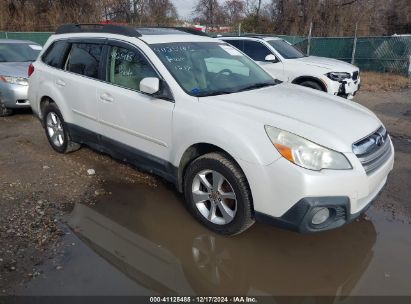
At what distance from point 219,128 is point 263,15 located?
29.8 metres

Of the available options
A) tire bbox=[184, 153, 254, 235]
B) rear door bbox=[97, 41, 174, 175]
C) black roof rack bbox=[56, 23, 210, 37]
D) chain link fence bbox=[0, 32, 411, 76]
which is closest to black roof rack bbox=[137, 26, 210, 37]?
black roof rack bbox=[56, 23, 210, 37]

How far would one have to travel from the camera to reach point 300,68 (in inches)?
359

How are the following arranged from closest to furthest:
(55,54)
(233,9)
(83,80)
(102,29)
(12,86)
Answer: (102,29)
(83,80)
(55,54)
(12,86)
(233,9)

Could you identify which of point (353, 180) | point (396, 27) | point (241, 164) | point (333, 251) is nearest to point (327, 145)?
point (353, 180)

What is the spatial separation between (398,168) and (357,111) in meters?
1.98

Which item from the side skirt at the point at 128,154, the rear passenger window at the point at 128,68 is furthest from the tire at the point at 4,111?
the rear passenger window at the point at 128,68

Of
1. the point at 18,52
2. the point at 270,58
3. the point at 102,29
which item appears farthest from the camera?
the point at 18,52

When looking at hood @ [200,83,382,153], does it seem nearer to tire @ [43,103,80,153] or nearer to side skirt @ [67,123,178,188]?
side skirt @ [67,123,178,188]

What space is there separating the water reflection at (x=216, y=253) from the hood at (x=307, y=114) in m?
0.99

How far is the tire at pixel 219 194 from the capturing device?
3.38m

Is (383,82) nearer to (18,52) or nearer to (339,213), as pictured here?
(18,52)

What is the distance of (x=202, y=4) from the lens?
40719mm

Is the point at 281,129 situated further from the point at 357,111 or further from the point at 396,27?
the point at 396,27

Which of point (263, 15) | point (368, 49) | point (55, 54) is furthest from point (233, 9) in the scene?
point (55, 54)
